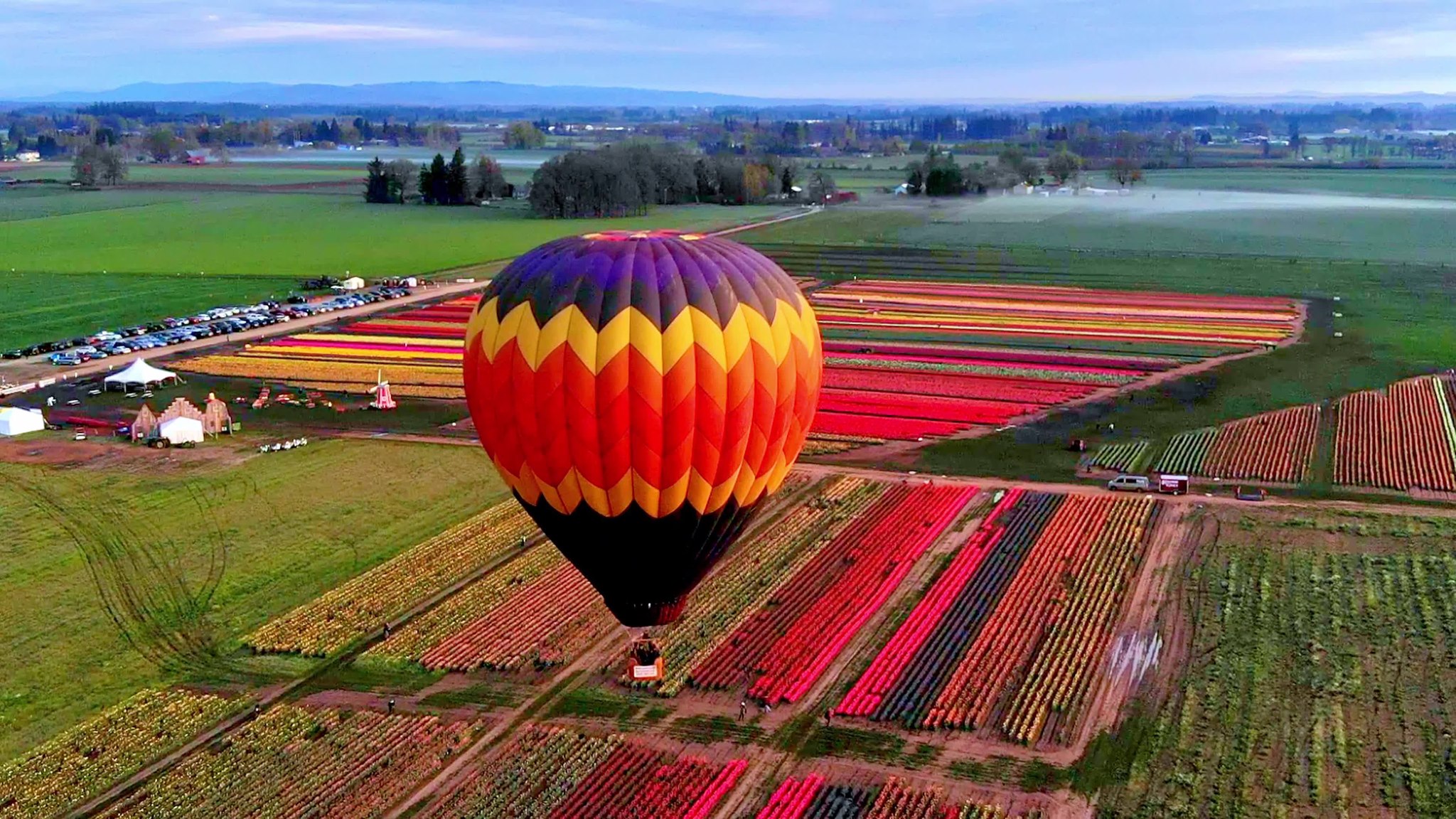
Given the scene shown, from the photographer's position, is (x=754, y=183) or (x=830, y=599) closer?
(x=830, y=599)

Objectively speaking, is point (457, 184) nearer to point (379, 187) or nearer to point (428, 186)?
point (428, 186)

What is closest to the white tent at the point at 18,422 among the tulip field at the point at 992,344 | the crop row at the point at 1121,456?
the tulip field at the point at 992,344

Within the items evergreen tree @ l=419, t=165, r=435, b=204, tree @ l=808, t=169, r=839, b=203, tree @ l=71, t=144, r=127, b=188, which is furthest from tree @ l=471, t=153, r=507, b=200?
tree @ l=71, t=144, r=127, b=188

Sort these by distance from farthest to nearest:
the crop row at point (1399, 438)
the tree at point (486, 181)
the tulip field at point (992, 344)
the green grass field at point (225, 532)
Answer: the tree at point (486, 181), the tulip field at point (992, 344), the crop row at point (1399, 438), the green grass field at point (225, 532)

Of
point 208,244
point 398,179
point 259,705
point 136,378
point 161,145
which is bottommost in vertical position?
point 259,705

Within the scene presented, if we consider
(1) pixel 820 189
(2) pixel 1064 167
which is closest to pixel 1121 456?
(1) pixel 820 189

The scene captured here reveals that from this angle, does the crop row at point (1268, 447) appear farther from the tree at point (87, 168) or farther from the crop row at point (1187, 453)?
the tree at point (87, 168)

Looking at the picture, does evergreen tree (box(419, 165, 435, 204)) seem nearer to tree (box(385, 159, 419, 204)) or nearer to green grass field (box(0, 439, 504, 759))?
tree (box(385, 159, 419, 204))
